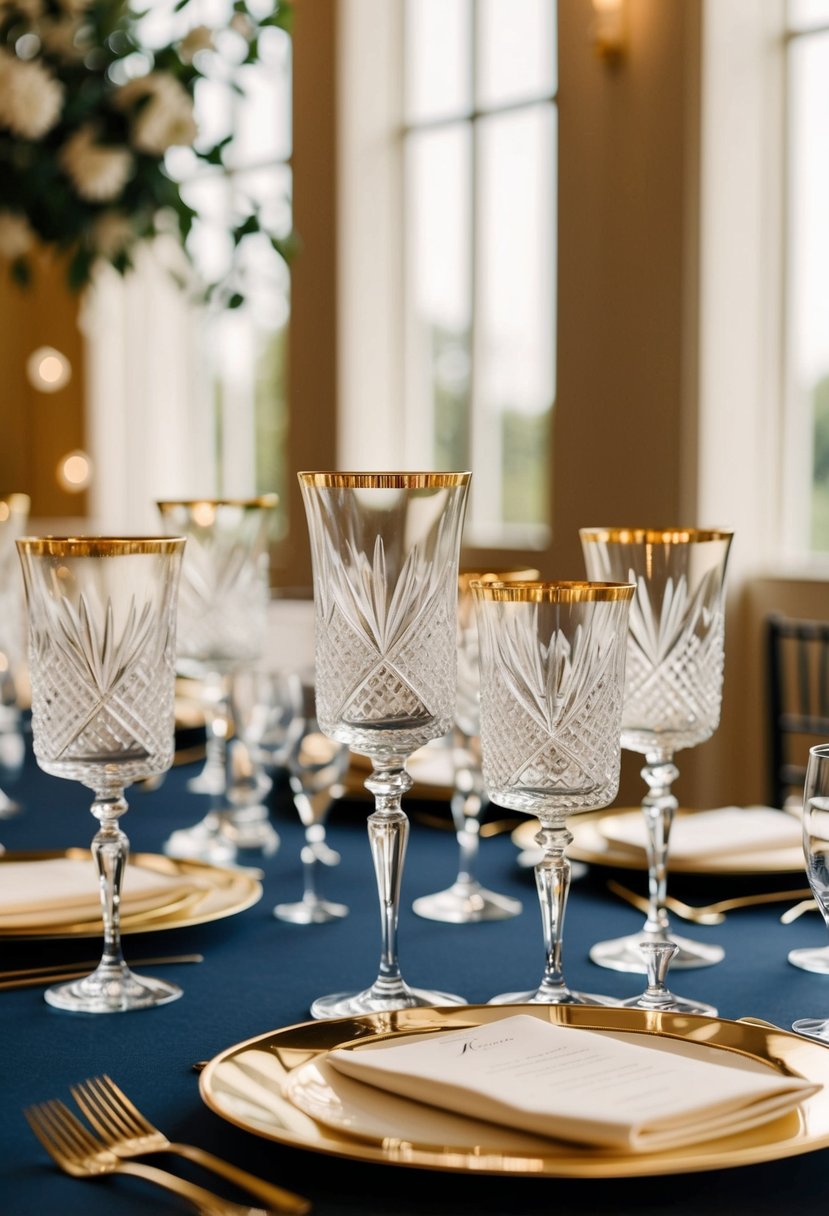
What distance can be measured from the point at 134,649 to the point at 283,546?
223 inches

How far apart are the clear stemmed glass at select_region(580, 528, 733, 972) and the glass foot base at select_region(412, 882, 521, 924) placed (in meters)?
0.16

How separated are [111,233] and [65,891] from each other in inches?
61.4

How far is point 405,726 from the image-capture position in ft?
3.53

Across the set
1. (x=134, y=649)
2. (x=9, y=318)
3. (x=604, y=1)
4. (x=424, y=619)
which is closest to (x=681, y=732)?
(x=424, y=619)

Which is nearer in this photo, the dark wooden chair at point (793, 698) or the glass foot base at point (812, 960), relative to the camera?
the glass foot base at point (812, 960)

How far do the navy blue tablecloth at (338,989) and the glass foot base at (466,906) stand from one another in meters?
0.02

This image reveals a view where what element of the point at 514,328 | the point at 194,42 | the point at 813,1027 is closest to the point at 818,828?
the point at 813,1027

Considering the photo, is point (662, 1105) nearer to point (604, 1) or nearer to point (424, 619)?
point (424, 619)

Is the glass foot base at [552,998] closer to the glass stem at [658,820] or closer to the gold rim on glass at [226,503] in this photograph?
the glass stem at [658,820]

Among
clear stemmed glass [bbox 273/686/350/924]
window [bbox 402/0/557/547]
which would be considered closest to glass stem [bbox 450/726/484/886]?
clear stemmed glass [bbox 273/686/350/924]

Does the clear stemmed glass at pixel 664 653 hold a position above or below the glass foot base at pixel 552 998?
above

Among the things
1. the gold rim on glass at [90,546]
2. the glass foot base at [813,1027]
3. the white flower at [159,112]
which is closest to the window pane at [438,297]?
the white flower at [159,112]

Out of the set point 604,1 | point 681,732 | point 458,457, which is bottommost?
point 681,732

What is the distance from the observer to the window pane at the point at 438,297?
620cm
